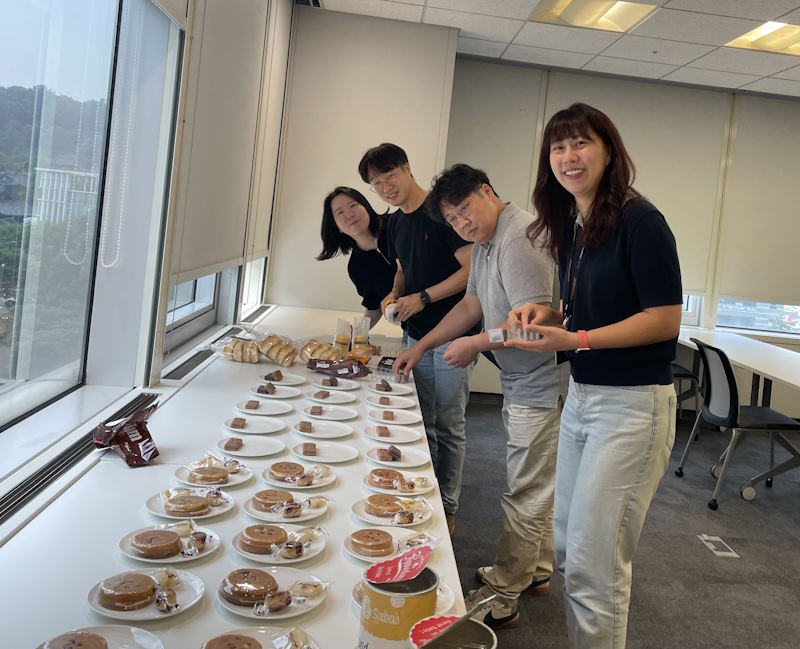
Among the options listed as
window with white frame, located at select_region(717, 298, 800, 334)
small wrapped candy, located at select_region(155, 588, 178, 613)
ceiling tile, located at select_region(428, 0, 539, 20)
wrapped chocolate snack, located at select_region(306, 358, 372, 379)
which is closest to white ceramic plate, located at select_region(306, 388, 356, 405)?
wrapped chocolate snack, located at select_region(306, 358, 372, 379)

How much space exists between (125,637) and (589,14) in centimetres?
462

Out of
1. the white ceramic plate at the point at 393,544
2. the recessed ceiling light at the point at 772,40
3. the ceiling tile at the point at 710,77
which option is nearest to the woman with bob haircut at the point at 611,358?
the white ceramic plate at the point at 393,544

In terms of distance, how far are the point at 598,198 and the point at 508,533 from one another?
1.25 m

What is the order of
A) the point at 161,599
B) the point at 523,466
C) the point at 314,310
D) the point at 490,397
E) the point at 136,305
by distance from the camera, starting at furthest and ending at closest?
the point at 490,397 < the point at 314,310 < the point at 523,466 < the point at 136,305 < the point at 161,599

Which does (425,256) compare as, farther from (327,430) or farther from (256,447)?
(256,447)

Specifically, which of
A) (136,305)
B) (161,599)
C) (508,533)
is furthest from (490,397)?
(161,599)

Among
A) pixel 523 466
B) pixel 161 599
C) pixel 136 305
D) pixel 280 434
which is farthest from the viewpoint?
pixel 523 466

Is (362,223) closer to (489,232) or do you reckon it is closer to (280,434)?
(489,232)

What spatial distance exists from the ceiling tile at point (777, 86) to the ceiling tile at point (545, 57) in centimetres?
140

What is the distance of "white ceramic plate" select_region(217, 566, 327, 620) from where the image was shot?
862 millimetres

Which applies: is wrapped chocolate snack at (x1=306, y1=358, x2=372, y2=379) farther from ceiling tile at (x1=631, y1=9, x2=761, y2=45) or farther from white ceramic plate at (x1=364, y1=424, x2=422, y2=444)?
ceiling tile at (x1=631, y1=9, x2=761, y2=45)

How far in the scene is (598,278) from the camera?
1.50 meters

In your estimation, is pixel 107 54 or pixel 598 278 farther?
pixel 107 54

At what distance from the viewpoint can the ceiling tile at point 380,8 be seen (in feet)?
14.0
